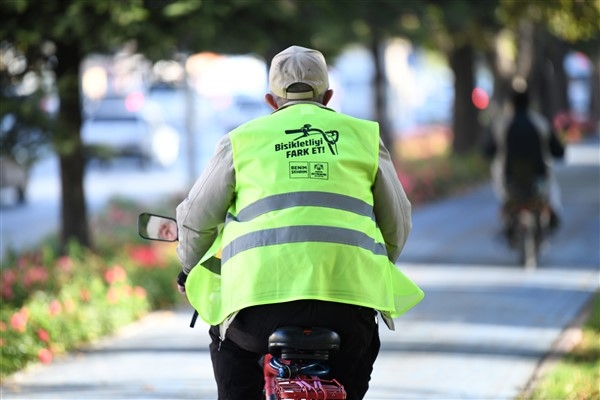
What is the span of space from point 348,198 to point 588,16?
10.3 metres

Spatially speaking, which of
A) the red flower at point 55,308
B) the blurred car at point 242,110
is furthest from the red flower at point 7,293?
the blurred car at point 242,110

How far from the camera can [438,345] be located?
32.1 feet

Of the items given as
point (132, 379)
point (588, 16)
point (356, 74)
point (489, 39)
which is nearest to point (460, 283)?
point (588, 16)

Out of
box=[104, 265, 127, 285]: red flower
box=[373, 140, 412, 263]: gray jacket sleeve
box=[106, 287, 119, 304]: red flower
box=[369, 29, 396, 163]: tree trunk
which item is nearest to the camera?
box=[373, 140, 412, 263]: gray jacket sleeve

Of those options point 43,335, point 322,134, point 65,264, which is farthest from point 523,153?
point 322,134

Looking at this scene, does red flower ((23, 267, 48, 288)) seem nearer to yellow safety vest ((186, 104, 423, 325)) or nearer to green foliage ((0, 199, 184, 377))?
green foliage ((0, 199, 184, 377))

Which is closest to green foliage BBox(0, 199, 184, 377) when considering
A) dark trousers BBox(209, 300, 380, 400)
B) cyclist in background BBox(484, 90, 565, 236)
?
cyclist in background BBox(484, 90, 565, 236)

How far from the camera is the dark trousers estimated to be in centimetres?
428

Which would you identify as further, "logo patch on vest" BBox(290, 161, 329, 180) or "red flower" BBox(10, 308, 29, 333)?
"red flower" BBox(10, 308, 29, 333)

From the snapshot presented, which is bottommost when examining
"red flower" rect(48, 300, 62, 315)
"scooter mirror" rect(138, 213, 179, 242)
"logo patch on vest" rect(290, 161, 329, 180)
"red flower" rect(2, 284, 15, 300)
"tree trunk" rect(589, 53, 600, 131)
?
"tree trunk" rect(589, 53, 600, 131)

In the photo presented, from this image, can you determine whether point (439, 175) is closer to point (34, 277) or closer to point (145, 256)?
point (145, 256)

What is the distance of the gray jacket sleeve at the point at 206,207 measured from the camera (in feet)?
14.7

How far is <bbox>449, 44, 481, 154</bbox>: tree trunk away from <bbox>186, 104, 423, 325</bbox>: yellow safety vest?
23984 millimetres

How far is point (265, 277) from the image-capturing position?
4.25 metres
